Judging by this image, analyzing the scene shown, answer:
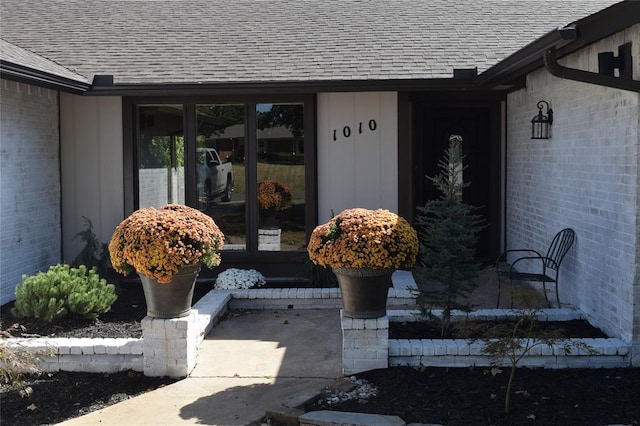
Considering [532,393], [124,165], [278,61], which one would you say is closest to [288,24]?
[278,61]

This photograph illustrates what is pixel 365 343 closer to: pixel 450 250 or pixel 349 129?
pixel 450 250

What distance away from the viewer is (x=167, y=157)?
354 inches

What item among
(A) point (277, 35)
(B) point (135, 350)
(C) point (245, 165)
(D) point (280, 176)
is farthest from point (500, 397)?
(A) point (277, 35)

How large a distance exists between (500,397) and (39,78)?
18.3ft

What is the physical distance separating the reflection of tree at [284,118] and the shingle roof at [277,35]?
0.54 metres

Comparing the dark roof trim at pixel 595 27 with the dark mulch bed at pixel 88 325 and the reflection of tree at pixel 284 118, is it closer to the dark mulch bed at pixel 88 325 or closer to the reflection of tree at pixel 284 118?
the reflection of tree at pixel 284 118

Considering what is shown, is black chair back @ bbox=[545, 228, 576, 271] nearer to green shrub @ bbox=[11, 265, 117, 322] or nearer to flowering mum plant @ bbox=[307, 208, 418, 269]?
flowering mum plant @ bbox=[307, 208, 418, 269]

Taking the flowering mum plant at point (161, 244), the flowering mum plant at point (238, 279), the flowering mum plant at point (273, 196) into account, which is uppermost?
the flowering mum plant at point (273, 196)

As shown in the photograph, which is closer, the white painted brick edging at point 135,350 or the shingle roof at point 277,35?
the white painted brick edging at point 135,350

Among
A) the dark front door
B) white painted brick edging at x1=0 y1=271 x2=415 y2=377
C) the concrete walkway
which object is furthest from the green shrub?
the dark front door

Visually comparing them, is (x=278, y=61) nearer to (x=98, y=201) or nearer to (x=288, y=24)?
(x=288, y=24)

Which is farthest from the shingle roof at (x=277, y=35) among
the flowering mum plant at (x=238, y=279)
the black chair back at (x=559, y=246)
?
the black chair back at (x=559, y=246)

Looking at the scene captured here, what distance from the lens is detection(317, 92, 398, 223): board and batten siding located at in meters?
8.79

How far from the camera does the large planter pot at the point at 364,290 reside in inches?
197
